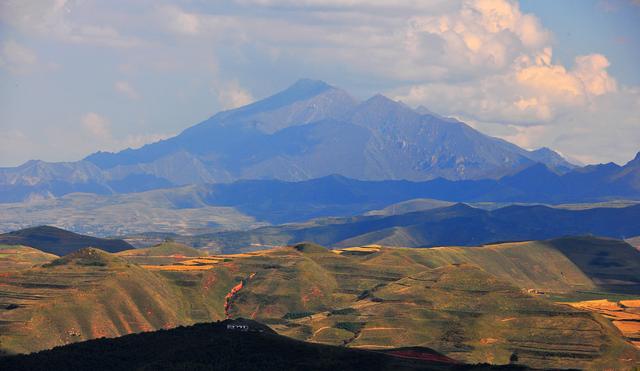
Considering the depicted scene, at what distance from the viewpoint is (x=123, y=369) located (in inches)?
7712

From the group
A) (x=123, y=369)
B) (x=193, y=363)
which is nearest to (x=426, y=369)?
(x=193, y=363)

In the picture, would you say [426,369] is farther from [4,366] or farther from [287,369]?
[4,366]

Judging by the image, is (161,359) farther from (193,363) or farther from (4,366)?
(4,366)

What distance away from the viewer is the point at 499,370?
647 feet

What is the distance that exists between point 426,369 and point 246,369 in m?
33.1

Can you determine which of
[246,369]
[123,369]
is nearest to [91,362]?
[123,369]

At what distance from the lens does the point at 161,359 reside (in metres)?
200

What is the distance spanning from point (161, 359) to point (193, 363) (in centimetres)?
707

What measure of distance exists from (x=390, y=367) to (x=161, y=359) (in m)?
42.2

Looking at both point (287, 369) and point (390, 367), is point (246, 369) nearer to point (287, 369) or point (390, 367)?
point (287, 369)

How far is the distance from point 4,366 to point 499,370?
88.1 metres

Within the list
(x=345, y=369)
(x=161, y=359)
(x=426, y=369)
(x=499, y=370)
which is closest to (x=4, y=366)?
(x=161, y=359)

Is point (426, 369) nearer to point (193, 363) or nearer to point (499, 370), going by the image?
point (499, 370)

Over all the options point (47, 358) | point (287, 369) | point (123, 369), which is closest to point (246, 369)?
point (287, 369)
